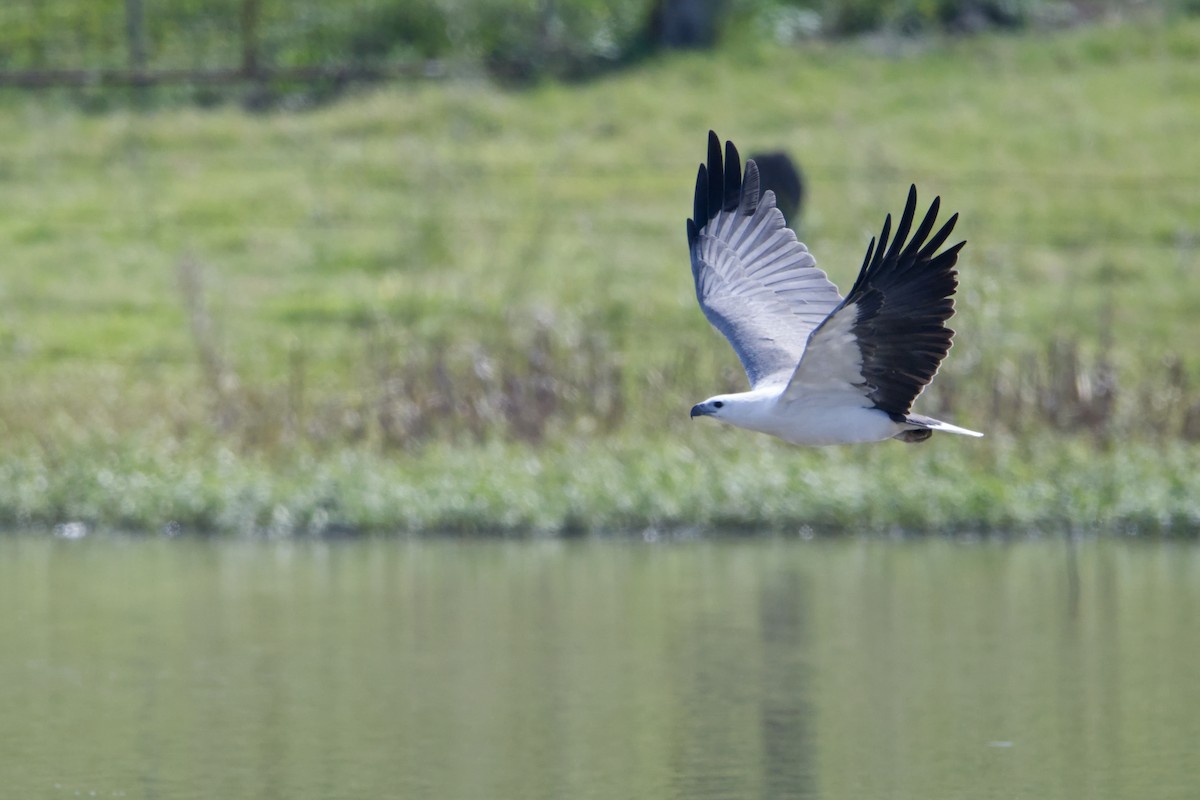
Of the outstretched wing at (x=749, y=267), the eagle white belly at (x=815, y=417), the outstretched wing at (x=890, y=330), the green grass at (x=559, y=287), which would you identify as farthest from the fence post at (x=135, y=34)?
the outstretched wing at (x=890, y=330)

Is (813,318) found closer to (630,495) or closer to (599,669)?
(599,669)

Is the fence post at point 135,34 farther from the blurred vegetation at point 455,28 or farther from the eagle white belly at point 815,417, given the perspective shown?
the eagle white belly at point 815,417

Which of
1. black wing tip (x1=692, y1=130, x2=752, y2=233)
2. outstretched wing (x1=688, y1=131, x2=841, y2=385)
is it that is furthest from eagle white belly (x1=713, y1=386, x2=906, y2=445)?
black wing tip (x1=692, y1=130, x2=752, y2=233)

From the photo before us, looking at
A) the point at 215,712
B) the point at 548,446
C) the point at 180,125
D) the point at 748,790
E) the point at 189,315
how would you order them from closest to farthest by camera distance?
the point at 748,790 < the point at 215,712 < the point at 548,446 < the point at 189,315 < the point at 180,125

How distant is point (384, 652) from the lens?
10.3m

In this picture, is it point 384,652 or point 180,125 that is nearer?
point 384,652

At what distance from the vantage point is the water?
802 cm

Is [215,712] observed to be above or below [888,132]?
below

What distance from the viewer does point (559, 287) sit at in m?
18.5

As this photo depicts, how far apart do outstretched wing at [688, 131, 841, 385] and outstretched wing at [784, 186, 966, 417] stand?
85 cm

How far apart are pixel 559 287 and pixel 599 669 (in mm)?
8888

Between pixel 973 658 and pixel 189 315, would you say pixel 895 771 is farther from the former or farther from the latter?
pixel 189 315

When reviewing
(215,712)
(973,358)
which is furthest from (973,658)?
(973,358)

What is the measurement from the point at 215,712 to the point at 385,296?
9741 millimetres
